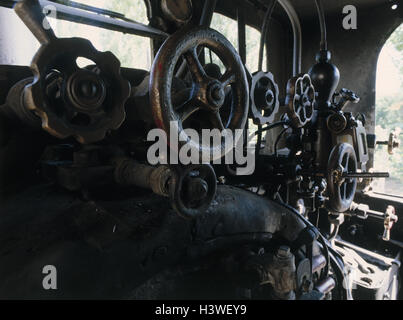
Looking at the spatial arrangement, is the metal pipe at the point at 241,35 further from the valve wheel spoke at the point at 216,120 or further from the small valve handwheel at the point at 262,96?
the valve wheel spoke at the point at 216,120

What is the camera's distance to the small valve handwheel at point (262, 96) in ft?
3.99

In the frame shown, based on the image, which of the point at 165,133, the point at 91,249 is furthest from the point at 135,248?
the point at 165,133

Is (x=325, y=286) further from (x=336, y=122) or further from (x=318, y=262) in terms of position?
(x=336, y=122)

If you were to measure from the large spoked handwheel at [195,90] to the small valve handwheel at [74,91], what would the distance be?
138 millimetres

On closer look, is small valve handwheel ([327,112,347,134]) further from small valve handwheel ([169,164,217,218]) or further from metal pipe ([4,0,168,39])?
small valve handwheel ([169,164,217,218])

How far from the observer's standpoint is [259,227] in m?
1.26

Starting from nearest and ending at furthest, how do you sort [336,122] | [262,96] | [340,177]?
[262,96] → [340,177] → [336,122]

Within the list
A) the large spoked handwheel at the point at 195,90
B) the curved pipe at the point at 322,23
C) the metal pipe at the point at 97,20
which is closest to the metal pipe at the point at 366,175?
the curved pipe at the point at 322,23

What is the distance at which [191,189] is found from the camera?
835 millimetres

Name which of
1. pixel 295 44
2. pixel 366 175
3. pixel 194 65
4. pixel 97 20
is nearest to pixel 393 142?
pixel 366 175

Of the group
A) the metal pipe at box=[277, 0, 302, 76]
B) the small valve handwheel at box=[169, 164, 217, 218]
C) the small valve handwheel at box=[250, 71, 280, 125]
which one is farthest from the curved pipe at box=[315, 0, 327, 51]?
the small valve handwheel at box=[169, 164, 217, 218]

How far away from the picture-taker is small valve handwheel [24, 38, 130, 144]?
70 cm

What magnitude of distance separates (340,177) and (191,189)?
1178 millimetres

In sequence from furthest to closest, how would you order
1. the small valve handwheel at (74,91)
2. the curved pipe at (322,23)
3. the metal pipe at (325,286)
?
the curved pipe at (322,23)
the metal pipe at (325,286)
the small valve handwheel at (74,91)
